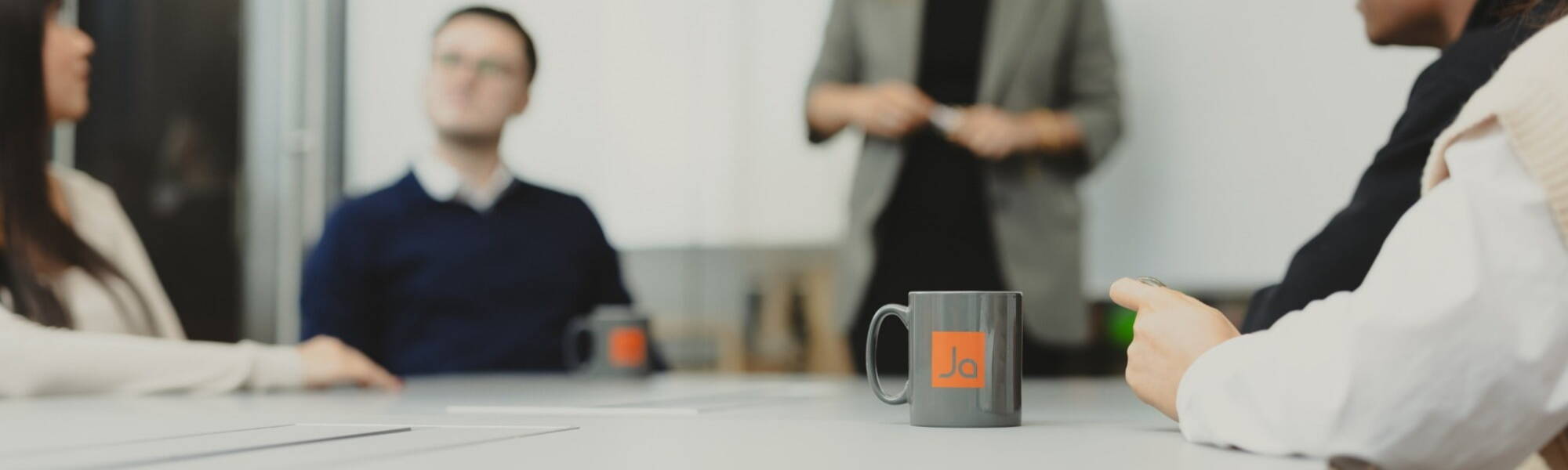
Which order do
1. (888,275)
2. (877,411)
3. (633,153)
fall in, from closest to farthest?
(877,411) → (888,275) → (633,153)

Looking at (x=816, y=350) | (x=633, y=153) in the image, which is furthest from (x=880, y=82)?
(x=633, y=153)

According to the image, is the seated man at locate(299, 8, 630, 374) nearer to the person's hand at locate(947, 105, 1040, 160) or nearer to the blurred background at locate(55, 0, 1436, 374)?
the person's hand at locate(947, 105, 1040, 160)

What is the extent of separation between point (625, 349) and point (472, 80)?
0.68 m

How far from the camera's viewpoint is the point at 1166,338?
88 cm

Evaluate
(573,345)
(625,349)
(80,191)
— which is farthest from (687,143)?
(80,191)

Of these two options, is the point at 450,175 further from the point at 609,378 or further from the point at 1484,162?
the point at 1484,162

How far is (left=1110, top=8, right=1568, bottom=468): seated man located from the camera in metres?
0.69

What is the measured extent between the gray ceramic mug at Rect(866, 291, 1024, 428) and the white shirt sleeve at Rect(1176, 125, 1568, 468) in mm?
173

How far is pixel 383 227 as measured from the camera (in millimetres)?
2227

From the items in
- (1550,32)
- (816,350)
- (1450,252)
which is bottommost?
(816,350)

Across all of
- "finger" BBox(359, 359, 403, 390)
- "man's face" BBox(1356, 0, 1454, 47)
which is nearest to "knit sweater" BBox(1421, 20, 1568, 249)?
"man's face" BBox(1356, 0, 1454, 47)

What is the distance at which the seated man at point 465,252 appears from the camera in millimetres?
2191

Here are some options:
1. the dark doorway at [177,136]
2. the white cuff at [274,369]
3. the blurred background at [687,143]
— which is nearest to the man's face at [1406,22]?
the white cuff at [274,369]

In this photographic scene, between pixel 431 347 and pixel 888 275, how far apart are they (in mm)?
804
